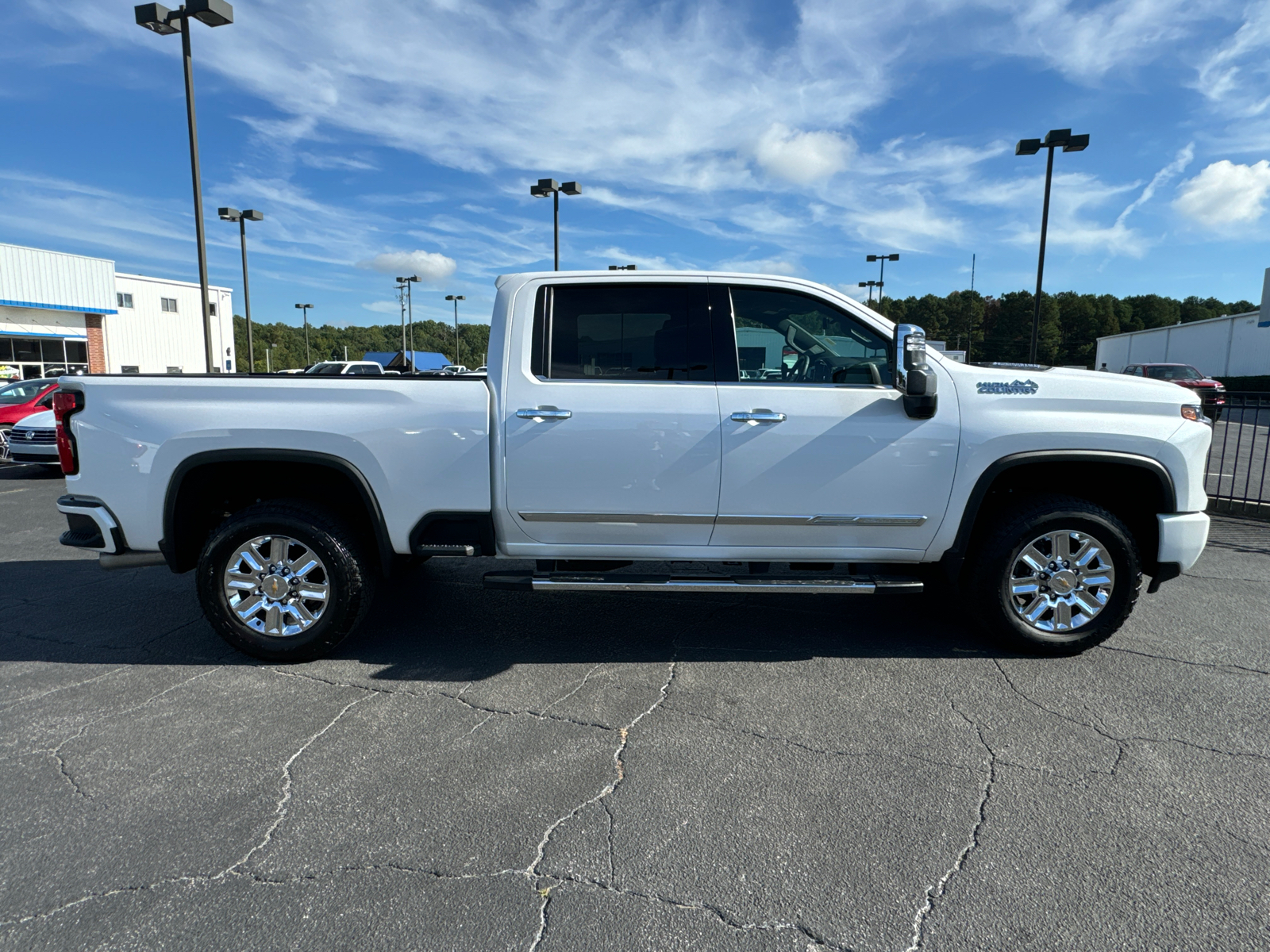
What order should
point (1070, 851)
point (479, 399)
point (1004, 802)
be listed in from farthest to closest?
point (479, 399), point (1004, 802), point (1070, 851)

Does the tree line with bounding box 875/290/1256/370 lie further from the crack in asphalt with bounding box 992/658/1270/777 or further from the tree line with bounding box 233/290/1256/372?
the crack in asphalt with bounding box 992/658/1270/777

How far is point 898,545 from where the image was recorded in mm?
4066

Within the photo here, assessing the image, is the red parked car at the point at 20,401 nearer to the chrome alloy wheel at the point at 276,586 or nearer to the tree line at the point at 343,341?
the chrome alloy wheel at the point at 276,586

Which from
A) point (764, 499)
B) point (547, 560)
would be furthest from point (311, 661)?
point (764, 499)

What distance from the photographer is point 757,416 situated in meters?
3.86

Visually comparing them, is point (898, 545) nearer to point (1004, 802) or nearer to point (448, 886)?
point (1004, 802)

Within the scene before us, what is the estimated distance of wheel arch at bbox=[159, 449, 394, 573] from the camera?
3.89 meters

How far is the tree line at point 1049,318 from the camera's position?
9144 cm

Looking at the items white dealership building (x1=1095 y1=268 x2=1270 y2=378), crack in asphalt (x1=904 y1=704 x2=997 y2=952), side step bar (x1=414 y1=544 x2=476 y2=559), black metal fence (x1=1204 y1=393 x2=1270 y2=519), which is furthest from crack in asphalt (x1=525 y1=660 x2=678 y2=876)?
white dealership building (x1=1095 y1=268 x2=1270 y2=378)

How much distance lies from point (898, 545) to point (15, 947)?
3.78 meters

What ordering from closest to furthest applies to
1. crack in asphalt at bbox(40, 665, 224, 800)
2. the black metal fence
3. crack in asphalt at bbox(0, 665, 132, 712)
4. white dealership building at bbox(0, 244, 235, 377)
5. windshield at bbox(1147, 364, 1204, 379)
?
1. crack in asphalt at bbox(40, 665, 224, 800)
2. crack in asphalt at bbox(0, 665, 132, 712)
3. the black metal fence
4. windshield at bbox(1147, 364, 1204, 379)
5. white dealership building at bbox(0, 244, 235, 377)

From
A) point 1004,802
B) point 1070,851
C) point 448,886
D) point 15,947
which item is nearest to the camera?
point 15,947

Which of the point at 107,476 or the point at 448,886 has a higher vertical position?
the point at 107,476

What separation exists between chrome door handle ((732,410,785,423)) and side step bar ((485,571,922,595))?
813mm
